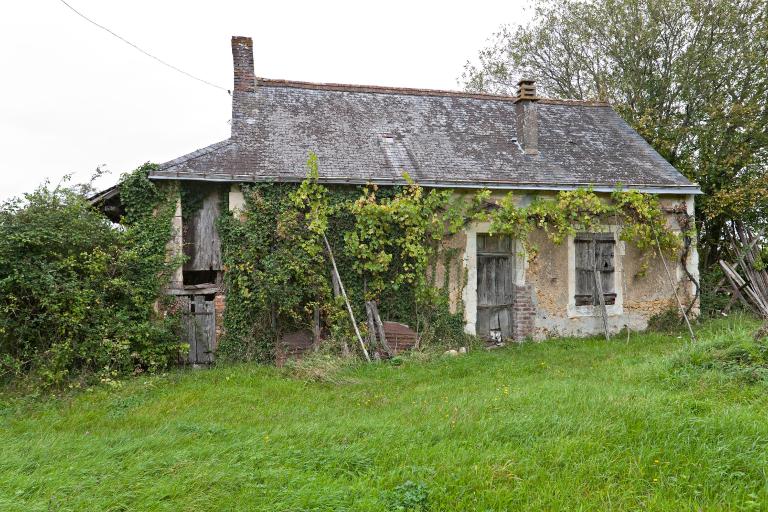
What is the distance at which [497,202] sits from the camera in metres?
9.96

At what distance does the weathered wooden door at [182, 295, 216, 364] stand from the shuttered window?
7.30 meters

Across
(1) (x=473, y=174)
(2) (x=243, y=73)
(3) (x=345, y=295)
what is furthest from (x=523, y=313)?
(2) (x=243, y=73)

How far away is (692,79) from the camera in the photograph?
1509 centimetres

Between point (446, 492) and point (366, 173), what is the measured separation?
689 centimetres

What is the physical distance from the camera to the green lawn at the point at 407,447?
11.4ft

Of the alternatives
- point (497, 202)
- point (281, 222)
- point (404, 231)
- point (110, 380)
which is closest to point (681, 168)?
point (497, 202)

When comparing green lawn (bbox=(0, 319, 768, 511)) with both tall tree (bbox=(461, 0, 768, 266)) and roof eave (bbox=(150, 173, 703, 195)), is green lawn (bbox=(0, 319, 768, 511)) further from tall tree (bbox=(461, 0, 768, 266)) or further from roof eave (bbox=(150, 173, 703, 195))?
tall tree (bbox=(461, 0, 768, 266))

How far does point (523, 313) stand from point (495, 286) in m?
0.78

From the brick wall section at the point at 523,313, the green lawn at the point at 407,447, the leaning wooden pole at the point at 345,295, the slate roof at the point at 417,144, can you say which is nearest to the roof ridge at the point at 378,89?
the slate roof at the point at 417,144

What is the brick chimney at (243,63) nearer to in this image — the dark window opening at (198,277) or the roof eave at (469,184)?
the roof eave at (469,184)

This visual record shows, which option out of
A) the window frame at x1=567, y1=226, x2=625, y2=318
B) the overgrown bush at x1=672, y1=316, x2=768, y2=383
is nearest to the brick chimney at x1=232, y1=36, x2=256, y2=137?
the window frame at x1=567, y1=226, x2=625, y2=318

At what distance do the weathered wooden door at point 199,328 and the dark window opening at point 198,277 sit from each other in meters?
0.43

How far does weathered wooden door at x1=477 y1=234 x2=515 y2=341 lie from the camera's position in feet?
33.9

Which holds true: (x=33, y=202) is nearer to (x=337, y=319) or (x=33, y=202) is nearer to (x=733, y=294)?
(x=337, y=319)
